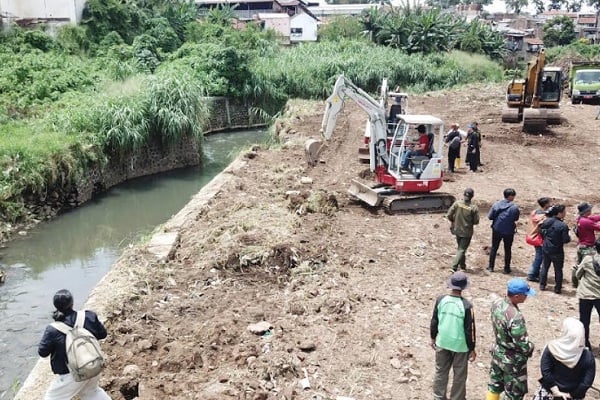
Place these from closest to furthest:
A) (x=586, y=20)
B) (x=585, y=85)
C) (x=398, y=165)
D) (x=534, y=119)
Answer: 1. (x=398, y=165)
2. (x=534, y=119)
3. (x=585, y=85)
4. (x=586, y=20)

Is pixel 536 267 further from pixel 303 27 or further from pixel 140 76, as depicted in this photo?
pixel 303 27

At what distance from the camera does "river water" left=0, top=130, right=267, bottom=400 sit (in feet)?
29.0

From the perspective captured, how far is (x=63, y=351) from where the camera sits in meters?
5.00

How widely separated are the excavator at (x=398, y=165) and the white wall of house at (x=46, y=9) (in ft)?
86.5

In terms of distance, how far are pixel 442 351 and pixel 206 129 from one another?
905 inches

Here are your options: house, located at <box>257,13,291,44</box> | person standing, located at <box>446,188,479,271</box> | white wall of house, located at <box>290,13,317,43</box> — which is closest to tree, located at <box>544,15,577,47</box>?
white wall of house, located at <box>290,13,317,43</box>

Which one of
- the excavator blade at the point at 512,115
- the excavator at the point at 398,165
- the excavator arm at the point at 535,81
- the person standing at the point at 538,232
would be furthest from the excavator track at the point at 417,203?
the excavator blade at the point at 512,115

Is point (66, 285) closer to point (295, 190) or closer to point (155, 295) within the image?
point (155, 295)

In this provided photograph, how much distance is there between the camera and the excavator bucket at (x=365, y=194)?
11.8m

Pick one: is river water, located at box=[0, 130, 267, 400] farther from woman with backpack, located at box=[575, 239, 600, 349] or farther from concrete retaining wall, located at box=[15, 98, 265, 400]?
woman with backpack, located at box=[575, 239, 600, 349]

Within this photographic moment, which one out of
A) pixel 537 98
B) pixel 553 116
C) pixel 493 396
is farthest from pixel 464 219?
pixel 553 116

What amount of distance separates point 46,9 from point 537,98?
27.9 metres

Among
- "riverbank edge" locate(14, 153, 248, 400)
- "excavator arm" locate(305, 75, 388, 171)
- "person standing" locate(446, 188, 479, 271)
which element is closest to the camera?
"riverbank edge" locate(14, 153, 248, 400)

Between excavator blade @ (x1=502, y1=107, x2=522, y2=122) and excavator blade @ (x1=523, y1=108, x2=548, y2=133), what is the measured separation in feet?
4.28
